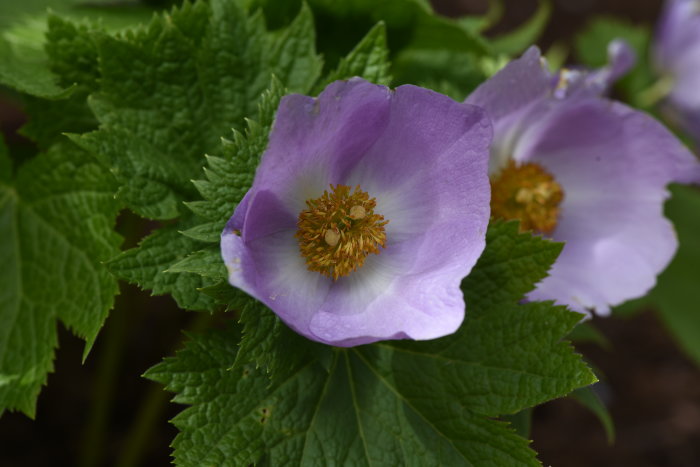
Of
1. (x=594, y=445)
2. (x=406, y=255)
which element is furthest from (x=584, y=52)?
(x=406, y=255)

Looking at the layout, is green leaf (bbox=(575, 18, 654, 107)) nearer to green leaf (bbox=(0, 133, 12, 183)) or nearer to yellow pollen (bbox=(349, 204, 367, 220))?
yellow pollen (bbox=(349, 204, 367, 220))

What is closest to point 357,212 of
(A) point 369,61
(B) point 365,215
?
(B) point 365,215

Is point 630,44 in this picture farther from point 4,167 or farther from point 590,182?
point 4,167

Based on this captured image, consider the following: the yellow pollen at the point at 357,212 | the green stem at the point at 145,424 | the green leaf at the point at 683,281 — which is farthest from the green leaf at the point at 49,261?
the green leaf at the point at 683,281

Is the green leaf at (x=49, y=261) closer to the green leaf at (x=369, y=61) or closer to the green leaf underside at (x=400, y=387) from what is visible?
the green leaf underside at (x=400, y=387)

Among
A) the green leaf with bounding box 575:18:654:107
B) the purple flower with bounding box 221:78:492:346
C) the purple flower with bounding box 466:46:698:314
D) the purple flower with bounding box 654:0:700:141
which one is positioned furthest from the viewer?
the green leaf with bounding box 575:18:654:107

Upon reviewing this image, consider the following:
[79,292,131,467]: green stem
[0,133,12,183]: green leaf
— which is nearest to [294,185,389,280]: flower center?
[0,133,12,183]: green leaf
